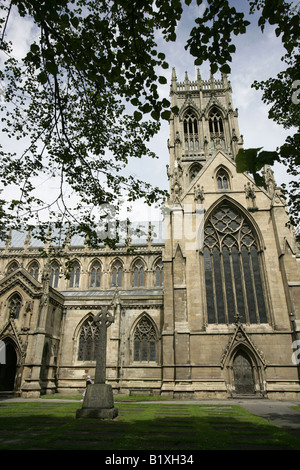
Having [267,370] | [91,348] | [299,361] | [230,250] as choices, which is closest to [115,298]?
[91,348]

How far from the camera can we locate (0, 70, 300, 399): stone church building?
19.9m

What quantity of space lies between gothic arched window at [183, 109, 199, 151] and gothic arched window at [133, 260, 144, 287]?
20160 millimetres

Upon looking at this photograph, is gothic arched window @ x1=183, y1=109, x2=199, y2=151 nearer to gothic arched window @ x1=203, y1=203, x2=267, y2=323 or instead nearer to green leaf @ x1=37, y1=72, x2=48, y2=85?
gothic arched window @ x1=203, y1=203, x2=267, y2=323

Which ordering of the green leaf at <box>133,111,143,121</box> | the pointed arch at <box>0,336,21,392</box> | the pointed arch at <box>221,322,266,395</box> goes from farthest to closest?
1. the pointed arch at <box>0,336,21,392</box>
2. the pointed arch at <box>221,322,266,395</box>
3. the green leaf at <box>133,111,143,121</box>

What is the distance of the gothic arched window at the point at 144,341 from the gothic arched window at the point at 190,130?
28340mm

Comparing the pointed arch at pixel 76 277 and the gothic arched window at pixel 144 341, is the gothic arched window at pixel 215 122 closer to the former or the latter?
the pointed arch at pixel 76 277

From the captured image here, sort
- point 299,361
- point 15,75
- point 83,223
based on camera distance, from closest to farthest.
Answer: point 15,75, point 83,223, point 299,361

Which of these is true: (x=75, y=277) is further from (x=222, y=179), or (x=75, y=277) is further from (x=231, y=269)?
(x=222, y=179)

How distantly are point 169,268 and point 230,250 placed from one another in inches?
197

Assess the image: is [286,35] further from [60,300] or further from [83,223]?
[60,300]

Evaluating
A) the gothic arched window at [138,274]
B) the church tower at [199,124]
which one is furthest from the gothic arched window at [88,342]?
the church tower at [199,124]

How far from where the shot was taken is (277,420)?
1080cm

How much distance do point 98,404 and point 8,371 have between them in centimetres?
1751

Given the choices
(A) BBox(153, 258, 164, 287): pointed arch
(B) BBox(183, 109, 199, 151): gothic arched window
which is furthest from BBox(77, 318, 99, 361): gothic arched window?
(B) BBox(183, 109, 199, 151): gothic arched window
